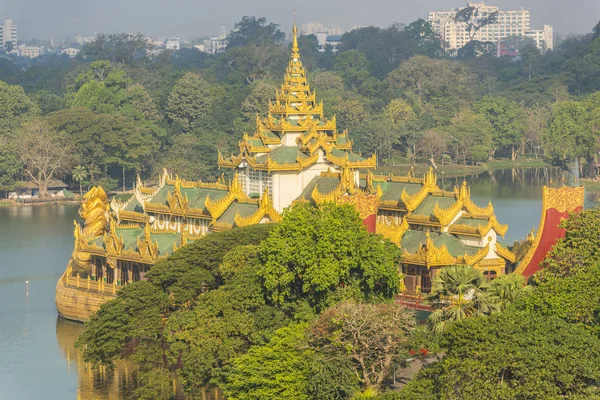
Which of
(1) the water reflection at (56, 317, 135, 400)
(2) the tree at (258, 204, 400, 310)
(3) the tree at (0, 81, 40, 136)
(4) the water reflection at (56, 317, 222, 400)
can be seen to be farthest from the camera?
(3) the tree at (0, 81, 40, 136)

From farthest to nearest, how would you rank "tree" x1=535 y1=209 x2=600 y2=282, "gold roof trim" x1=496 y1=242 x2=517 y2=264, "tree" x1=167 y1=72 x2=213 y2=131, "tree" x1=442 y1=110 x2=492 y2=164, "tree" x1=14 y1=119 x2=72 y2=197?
"tree" x1=442 y1=110 x2=492 y2=164
"tree" x1=167 y1=72 x2=213 y2=131
"tree" x1=14 y1=119 x2=72 y2=197
"gold roof trim" x1=496 y1=242 x2=517 y2=264
"tree" x1=535 y1=209 x2=600 y2=282

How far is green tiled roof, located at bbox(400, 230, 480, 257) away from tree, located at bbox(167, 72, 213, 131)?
2531 inches

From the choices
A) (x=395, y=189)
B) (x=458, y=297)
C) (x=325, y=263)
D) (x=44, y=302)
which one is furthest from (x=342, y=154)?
(x=458, y=297)

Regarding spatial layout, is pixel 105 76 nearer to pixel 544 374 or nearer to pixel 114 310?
pixel 114 310

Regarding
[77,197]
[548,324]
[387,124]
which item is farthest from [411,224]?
[387,124]

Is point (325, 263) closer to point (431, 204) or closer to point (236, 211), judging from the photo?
point (431, 204)

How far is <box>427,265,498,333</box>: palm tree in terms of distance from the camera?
39531 mm

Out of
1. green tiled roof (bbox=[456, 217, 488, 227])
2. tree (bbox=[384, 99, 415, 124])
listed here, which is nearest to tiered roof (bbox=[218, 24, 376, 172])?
green tiled roof (bbox=[456, 217, 488, 227])

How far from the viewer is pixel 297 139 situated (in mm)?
59812

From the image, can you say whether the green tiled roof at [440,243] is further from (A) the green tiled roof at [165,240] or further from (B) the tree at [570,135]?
(B) the tree at [570,135]

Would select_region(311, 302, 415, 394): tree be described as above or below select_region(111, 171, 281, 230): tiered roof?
below

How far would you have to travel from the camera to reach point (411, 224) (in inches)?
2119

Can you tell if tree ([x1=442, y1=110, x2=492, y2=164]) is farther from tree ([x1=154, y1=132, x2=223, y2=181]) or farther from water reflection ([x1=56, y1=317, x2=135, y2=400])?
water reflection ([x1=56, y1=317, x2=135, y2=400])

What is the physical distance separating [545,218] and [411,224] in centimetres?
631
